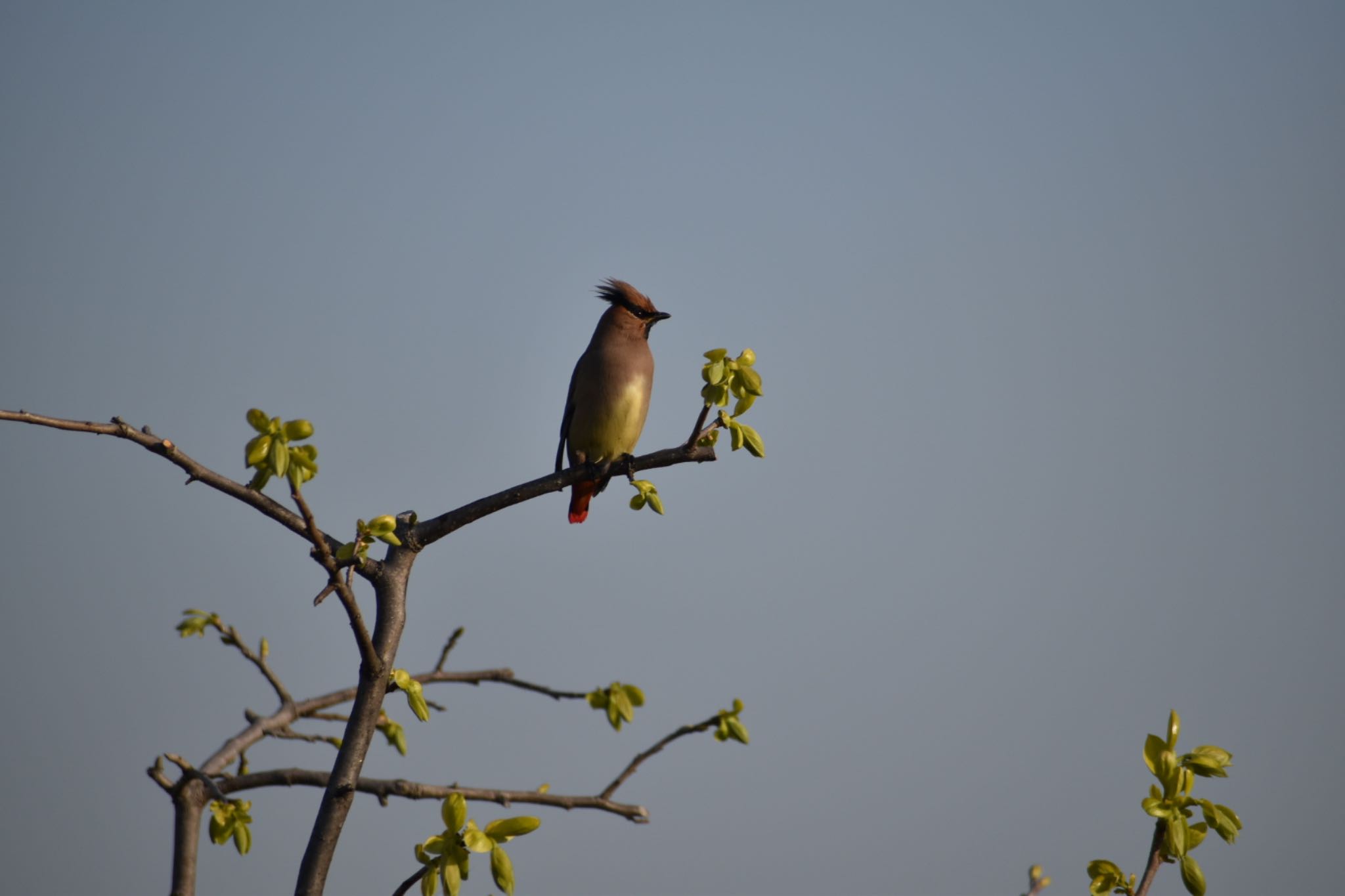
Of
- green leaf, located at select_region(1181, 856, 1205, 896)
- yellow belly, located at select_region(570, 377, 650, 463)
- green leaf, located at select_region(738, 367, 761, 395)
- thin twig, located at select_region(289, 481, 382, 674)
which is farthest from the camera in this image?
yellow belly, located at select_region(570, 377, 650, 463)

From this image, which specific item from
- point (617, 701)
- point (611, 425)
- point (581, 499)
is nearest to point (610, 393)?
point (611, 425)

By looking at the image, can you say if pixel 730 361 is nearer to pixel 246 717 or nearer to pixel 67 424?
pixel 67 424

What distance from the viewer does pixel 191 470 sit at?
1883 millimetres

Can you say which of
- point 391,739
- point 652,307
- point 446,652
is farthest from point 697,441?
point 652,307

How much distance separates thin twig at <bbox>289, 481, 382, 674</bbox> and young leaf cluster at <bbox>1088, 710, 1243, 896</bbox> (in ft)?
3.97

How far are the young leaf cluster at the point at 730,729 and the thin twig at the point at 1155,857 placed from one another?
1534 millimetres

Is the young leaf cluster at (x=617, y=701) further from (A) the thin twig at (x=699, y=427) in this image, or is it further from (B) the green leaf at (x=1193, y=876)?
(B) the green leaf at (x=1193, y=876)

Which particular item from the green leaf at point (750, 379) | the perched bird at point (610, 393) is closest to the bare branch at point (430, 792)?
the green leaf at point (750, 379)

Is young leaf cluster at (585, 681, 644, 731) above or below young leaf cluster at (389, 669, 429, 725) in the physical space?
above

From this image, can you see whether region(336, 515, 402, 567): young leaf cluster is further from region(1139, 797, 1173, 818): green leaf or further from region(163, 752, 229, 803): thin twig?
region(1139, 797, 1173, 818): green leaf

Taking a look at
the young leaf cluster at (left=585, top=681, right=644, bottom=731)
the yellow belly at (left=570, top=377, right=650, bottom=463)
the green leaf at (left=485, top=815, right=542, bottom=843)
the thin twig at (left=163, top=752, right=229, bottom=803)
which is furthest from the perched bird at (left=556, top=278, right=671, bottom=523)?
the green leaf at (left=485, top=815, right=542, bottom=843)

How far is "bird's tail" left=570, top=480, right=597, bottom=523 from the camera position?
491cm

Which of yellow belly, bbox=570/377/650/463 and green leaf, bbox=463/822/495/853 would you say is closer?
green leaf, bbox=463/822/495/853

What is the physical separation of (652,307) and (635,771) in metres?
2.90
